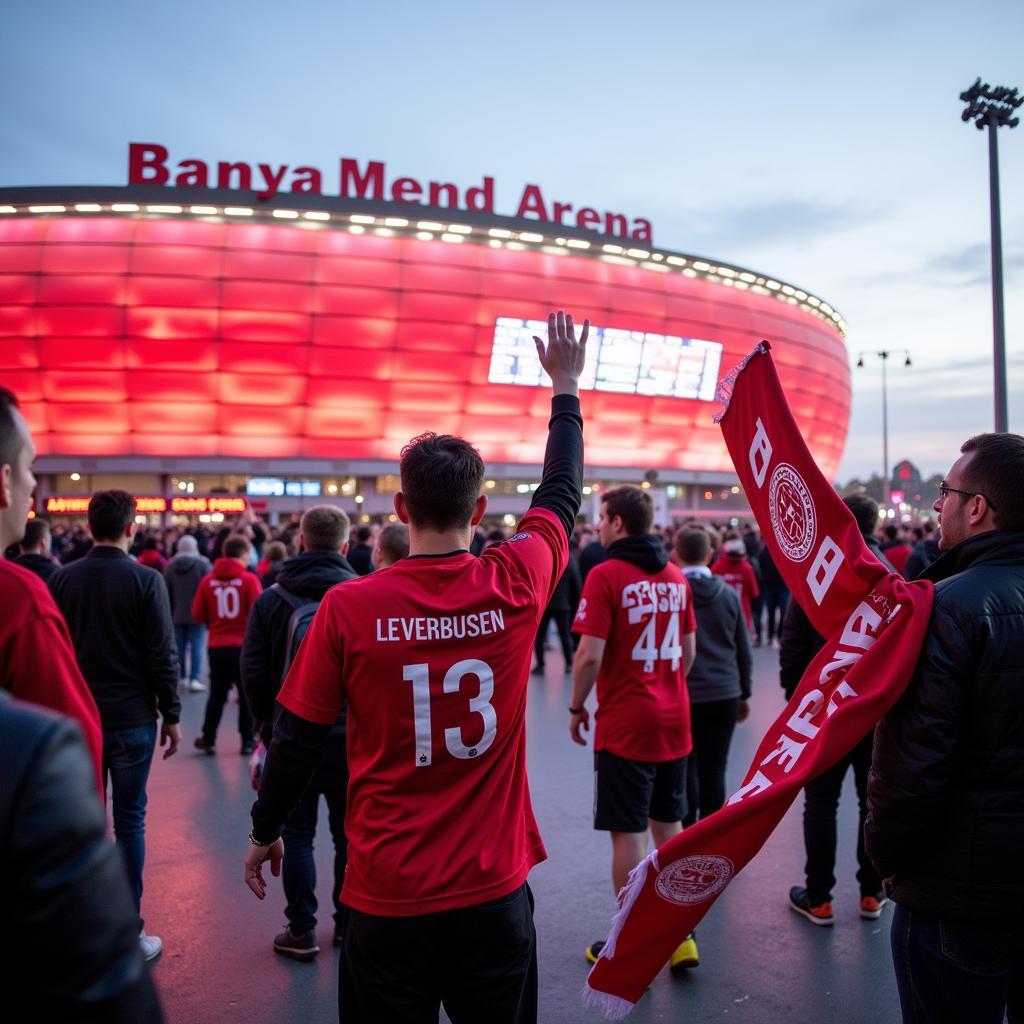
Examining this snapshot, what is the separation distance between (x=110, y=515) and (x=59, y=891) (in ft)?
13.8

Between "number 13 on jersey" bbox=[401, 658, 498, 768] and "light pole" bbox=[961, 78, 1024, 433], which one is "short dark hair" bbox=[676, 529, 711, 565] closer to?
"number 13 on jersey" bbox=[401, 658, 498, 768]

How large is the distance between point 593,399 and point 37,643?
36.4m

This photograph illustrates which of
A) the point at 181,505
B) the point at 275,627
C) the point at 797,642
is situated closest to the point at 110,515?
the point at 275,627

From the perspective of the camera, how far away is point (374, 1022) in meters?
2.19

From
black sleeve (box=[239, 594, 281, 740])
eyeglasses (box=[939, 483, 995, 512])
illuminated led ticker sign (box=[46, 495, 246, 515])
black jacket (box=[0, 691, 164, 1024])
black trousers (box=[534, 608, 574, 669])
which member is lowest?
black trousers (box=[534, 608, 574, 669])

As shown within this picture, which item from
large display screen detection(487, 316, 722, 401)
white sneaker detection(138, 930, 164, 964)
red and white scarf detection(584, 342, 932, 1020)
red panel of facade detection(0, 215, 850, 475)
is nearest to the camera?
red and white scarf detection(584, 342, 932, 1020)

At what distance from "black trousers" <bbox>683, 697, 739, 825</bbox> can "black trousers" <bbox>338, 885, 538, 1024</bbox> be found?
328cm

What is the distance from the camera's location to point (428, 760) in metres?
2.27

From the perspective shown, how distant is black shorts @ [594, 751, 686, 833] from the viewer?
172 inches

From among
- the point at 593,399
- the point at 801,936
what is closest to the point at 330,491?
the point at 593,399

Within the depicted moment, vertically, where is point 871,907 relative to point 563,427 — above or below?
below

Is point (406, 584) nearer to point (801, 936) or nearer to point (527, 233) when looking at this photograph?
point (801, 936)

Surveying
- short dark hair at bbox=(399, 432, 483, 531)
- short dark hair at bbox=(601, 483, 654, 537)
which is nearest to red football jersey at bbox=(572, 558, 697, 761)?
short dark hair at bbox=(601, 483, 654, 537)

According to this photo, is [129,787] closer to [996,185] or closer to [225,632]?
[225,632]
